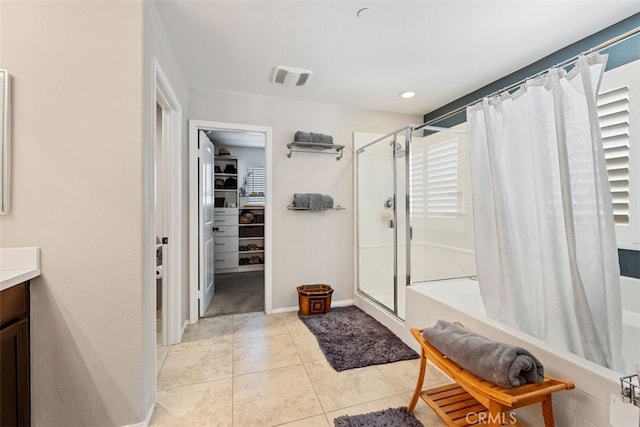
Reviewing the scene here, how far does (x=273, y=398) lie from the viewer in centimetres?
162

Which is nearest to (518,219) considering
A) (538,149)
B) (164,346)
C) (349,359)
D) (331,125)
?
(538,149)

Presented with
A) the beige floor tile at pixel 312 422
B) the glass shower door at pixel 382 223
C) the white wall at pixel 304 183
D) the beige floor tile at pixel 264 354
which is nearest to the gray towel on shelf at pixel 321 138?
Result: the white wall at pixel 304 183

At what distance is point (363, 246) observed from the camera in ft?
10.5

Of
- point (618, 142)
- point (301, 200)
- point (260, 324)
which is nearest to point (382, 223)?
point (301, 200)

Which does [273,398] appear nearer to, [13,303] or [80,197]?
[13,303]

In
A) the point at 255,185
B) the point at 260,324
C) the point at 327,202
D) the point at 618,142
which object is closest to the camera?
the point at 618,142

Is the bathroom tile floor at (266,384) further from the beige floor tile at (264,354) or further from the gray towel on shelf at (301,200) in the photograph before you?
the gray towel on shelf at (301,200)

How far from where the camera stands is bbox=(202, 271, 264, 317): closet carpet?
3041 millimetres

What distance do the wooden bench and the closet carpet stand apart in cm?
206

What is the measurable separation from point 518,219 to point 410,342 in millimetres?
1285

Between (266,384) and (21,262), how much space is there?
1437 mm

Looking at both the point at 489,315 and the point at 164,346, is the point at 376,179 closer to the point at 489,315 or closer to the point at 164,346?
the point at 489,315

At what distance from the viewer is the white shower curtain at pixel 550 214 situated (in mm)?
1191

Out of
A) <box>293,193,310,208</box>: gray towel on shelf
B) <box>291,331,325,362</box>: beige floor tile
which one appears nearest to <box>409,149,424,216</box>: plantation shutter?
<box>293,193,310,208</box>: gray towel on shelf
